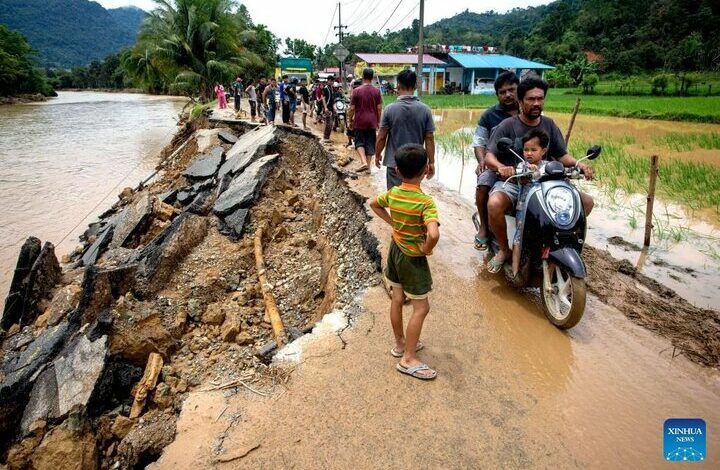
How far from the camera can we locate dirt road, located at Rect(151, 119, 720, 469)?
83.4 inches

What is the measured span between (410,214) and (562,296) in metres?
1.55

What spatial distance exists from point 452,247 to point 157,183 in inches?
418

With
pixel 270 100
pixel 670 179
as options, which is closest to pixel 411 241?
pixel 670 179

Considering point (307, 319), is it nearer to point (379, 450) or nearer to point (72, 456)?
point (72, 456)

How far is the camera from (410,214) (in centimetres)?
240

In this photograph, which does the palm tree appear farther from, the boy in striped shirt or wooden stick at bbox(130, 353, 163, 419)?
the boy in striped shirt

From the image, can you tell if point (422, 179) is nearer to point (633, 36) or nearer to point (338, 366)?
point (338, 366)

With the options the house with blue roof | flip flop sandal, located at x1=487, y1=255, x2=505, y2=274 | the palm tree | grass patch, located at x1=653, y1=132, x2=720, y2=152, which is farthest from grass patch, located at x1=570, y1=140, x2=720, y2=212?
the house with blue roof

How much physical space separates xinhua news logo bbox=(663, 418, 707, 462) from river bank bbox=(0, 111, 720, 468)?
0.06 meters

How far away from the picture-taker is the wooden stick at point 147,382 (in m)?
3.42

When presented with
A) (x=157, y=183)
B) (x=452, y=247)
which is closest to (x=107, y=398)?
(x=452, y=247)

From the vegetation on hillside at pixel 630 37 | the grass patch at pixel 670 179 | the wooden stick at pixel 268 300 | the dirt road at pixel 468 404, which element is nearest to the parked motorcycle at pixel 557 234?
the dirt road at pixel 468 404

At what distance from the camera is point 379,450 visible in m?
2.14

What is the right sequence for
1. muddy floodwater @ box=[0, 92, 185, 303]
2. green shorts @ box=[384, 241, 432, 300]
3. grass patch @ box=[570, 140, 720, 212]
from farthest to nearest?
muddy floodwater @ box=[0, 92, 185, 303] < grass patch @ box=[570, 140, 720, 212] < green shorts @ box=[384, 241, 432, 300]
